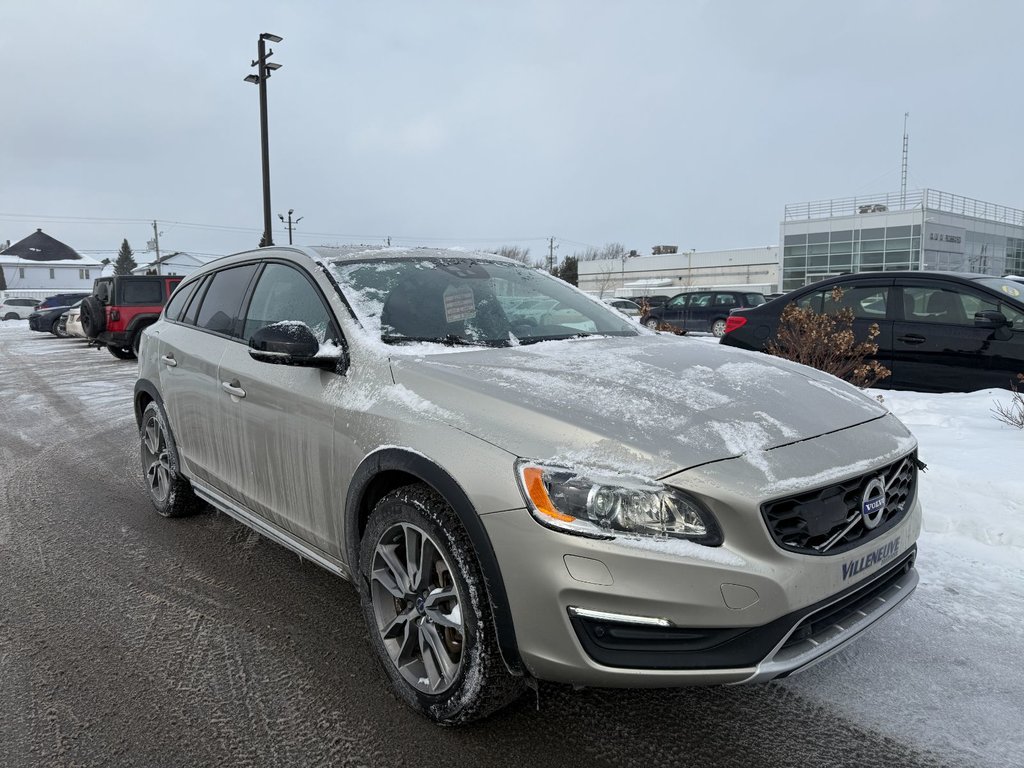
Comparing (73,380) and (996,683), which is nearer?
(996,683)

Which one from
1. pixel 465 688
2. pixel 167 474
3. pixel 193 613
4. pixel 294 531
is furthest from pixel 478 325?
pixel 167 474

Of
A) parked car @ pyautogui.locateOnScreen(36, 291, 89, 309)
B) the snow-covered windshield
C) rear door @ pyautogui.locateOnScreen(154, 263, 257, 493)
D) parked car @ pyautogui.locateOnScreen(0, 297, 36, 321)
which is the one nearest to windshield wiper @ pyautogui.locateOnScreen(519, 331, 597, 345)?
the snow-covered windshield

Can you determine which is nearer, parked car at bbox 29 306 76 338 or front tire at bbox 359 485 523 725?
front tire at bbox 359 485 523 725

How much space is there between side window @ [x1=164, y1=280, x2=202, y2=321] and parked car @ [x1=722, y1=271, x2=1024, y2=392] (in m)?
6.03

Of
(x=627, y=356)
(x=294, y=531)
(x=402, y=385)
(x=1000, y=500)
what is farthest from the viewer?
(x=1000, y=500)

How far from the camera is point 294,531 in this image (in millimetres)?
3248

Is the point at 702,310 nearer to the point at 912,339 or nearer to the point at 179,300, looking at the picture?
the point at 912,339

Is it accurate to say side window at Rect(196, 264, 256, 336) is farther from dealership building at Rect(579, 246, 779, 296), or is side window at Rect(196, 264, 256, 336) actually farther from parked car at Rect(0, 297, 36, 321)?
dealership building at Rect(579, 246, 779, 296)

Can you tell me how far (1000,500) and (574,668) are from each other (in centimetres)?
328

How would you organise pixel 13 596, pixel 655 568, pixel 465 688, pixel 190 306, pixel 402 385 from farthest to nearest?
pixel 190 306, pixel 13 596, pixel 402 385, pixel 465 688, pixel 655 568

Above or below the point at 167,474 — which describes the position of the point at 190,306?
above

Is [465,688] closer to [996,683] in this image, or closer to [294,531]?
[294,531]

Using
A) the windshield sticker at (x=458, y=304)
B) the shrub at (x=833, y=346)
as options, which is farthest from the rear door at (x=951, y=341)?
the windshield sticker at (x=458, y=304)

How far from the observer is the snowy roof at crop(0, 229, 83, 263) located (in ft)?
278
